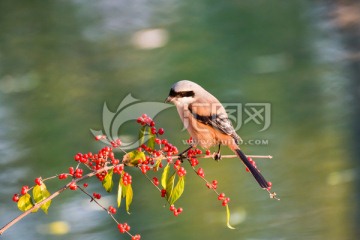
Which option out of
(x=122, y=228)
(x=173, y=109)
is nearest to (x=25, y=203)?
(x=122, y=228)

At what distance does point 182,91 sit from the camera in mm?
1970

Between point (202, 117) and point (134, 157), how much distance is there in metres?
0.67

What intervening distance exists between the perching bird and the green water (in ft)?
2.82

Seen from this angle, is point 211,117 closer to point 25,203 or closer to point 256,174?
point 256,174

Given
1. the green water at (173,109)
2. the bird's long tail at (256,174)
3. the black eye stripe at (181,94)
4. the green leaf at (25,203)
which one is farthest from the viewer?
the green water at (173,109)

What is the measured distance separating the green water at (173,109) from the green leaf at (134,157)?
145 cm

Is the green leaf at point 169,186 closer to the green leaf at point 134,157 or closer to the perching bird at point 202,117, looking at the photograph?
the green leaf at point 134,157

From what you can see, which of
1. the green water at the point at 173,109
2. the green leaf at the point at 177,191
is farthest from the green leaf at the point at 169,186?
the green water at the point at 173,109

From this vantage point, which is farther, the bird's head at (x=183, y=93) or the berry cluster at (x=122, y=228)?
the bird's head at (x=183, y=93)

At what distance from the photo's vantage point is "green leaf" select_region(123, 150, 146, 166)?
4.51 feet

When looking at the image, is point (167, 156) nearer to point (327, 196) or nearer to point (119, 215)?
point (119, 215)

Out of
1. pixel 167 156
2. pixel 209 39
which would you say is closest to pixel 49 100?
pixel 209 39

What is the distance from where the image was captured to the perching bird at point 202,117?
1974 mm

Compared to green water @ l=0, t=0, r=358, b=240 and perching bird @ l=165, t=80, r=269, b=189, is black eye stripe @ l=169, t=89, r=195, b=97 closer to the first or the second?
perching bird @ l=165, t=80, r=269, b=189
